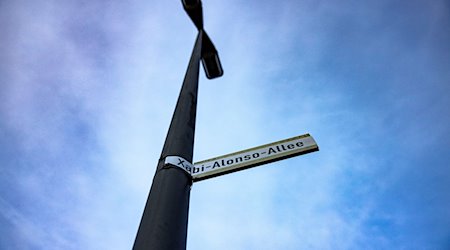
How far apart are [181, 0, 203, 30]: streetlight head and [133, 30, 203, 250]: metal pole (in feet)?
8.62

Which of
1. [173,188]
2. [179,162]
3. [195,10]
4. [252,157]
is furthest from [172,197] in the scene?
[195,10]

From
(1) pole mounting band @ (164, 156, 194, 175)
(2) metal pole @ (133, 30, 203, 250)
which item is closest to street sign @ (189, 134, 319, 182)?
(1) pole mounting band @ (164, 156, 194, 175)

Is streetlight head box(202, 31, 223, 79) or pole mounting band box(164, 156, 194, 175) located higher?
streetlight head box(202, 31, 223, 79)

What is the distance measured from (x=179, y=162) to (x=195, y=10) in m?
3.56

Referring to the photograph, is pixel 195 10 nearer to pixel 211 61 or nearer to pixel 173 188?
pixel 211 61

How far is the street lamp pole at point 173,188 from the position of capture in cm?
178

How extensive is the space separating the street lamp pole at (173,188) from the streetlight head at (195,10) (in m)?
2.13

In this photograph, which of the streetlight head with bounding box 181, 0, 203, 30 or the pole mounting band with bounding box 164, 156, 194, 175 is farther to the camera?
the streetlight head with bounding box 181, 0, 203, 30

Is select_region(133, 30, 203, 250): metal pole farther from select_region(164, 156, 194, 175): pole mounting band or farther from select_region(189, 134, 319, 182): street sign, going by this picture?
select_region(189, 134, 319, 182): street sign

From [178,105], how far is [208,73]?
2.98 meters

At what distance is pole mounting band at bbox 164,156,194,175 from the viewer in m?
2.36

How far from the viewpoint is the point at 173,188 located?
2.12 meters

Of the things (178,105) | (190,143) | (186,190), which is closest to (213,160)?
(190,143)

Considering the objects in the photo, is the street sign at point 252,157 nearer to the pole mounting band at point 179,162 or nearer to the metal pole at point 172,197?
the pole mounting band at point 179,162
